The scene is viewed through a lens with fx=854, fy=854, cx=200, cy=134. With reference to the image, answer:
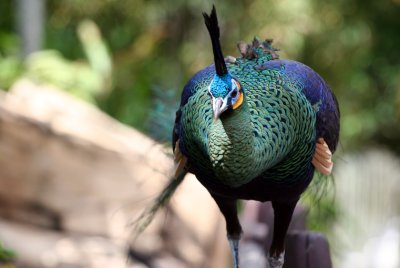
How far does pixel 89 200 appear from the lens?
6.18 meters

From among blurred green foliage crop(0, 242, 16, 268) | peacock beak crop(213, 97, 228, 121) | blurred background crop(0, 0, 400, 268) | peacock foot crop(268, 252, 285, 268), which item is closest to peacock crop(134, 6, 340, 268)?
peacock beak crop(213, 97, 228, 121)

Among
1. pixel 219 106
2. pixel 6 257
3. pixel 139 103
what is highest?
pixel 219 106

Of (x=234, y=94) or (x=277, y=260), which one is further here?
(x=277, y=260)

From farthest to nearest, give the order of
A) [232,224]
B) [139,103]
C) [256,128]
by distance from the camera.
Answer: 1. [139,103]
2. [232,224]
3. [256,128]

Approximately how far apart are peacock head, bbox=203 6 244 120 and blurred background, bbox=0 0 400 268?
1.49 m

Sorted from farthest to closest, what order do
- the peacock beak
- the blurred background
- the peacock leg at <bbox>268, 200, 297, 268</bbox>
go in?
the blurred background → the peacock leg at <bbox>268, 200, 297, 268</bbox> → the peacock beak

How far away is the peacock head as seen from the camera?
2854mm

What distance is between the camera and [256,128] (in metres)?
3.12

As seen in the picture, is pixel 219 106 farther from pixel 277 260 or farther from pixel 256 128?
pixel 277 260

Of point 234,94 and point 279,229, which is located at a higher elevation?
point 234,94

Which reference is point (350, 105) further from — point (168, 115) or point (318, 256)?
point (318, 256)

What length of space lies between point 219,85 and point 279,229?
116cm

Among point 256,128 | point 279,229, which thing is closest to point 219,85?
point 256,128

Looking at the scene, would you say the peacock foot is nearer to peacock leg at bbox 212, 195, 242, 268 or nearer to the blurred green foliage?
peacock leg at bbox 212, 195, 242, 268
